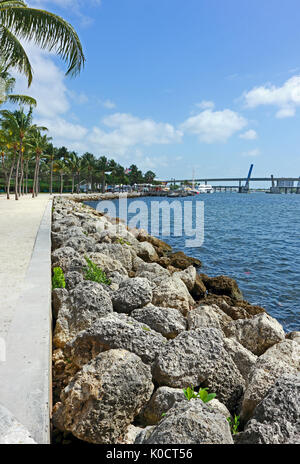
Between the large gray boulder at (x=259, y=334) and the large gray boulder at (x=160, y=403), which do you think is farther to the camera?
the large gray boulder at (x=259, y=334)

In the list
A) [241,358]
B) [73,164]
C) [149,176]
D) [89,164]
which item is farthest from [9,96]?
[149,176]

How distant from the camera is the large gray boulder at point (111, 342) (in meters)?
3.18

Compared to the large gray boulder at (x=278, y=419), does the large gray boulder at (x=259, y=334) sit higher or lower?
lower

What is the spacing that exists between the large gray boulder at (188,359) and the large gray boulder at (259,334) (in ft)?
5.11

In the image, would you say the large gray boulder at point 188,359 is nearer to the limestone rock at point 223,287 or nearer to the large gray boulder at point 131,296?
the large gray boulder at point 131,296

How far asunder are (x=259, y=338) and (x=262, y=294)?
5.59m

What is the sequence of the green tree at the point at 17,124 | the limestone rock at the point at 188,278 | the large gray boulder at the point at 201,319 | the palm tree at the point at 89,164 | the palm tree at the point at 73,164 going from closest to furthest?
the large gray boulder at the point at 201,319 → the limestone rock at the point at 188,278 → the green tree at the point at 17,124 → the palm tree at the point at 73,164 → the palm tree at the point at 89,164

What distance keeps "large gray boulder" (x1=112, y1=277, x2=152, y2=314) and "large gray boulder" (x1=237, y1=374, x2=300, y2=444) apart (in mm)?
2523

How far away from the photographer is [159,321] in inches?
171

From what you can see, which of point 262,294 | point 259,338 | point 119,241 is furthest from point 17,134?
point 259,338

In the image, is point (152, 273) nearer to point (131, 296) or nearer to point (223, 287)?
point (223, 287)

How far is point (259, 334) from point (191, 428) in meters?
3.08

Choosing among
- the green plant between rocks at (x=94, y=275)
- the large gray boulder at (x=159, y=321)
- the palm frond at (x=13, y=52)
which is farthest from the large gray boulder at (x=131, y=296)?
the palm frond at (x=13, y=52)

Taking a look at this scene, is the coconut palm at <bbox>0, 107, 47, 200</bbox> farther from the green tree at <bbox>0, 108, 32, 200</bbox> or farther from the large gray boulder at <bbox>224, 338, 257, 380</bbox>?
the large gray boulder at <bbox>224, 338, 257, 380</bbox>
